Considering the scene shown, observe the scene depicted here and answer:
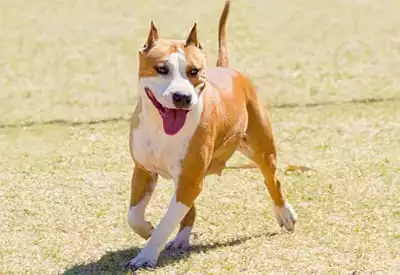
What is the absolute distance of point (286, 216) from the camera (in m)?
5.44

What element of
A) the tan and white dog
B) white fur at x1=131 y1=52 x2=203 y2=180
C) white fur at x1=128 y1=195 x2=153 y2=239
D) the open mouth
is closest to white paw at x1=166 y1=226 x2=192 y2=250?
the tan and white dog

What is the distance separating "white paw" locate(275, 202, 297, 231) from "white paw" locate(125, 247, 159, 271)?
962 mm

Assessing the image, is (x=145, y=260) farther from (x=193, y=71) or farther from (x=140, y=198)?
(x=193, y=71)

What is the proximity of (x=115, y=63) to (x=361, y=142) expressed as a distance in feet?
10.6

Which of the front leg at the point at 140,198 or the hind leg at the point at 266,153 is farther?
the hind leg at the point at 266,153

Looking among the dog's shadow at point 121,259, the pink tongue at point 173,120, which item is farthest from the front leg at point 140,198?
the pink tongue at point 173,120

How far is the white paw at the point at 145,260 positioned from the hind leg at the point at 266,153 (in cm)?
89

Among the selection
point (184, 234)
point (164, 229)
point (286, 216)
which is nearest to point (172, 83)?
point (164, 229)

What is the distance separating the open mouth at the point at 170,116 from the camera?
14.8 ft

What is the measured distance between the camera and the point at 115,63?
961 cm

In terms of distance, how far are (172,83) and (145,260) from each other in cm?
90

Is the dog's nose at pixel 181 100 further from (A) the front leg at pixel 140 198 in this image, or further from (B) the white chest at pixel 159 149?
(A) the front leg at pixel 140 198

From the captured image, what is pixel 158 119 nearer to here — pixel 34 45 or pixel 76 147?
pixel 76 147

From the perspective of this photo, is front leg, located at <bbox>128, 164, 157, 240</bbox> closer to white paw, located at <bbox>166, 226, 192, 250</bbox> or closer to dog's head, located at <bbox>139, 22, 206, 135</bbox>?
white paw, located at <bbox>166, 226, 192, 250</bbox>
